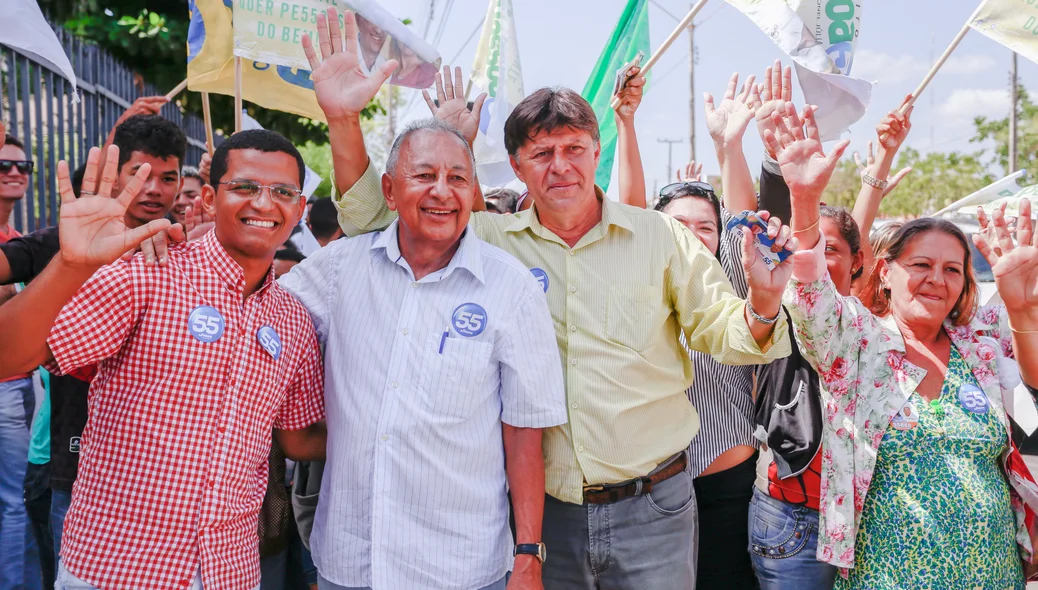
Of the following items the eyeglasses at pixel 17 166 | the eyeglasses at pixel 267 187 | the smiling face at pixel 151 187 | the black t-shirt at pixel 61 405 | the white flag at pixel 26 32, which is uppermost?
the white flag at pixel 26 32

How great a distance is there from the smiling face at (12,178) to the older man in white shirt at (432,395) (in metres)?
2.54

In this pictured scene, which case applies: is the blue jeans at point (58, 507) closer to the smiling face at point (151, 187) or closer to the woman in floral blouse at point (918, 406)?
the smiling face at point (151, 187)

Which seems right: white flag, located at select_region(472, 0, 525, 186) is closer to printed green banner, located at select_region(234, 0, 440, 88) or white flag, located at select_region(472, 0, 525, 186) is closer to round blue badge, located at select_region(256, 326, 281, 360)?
printed green banner, located at select_region(234, 0, 440, 88)

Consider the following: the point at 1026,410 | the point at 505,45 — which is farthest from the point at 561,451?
the point at 505,45

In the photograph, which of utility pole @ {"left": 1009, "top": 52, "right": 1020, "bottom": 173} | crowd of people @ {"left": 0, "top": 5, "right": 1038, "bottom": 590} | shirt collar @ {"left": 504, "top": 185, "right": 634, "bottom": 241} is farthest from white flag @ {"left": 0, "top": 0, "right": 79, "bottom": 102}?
utility pole @ {"left": 1009, "top": 52, "right": 1020, "bottom": 173}

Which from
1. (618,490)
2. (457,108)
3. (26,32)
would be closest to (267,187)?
(457,108)

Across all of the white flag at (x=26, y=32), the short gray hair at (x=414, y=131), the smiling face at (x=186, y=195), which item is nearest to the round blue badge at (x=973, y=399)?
the short gray hair at (x=414, y=131)

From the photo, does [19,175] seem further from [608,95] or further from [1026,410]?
[1026,410]

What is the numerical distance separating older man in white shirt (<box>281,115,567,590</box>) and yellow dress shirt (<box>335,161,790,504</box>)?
0.18 metres

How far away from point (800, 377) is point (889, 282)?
51 cm

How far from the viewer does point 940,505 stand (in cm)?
265

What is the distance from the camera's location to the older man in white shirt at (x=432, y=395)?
2367mm

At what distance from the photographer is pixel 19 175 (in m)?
4.21

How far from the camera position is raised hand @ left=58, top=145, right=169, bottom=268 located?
6.41 feet
